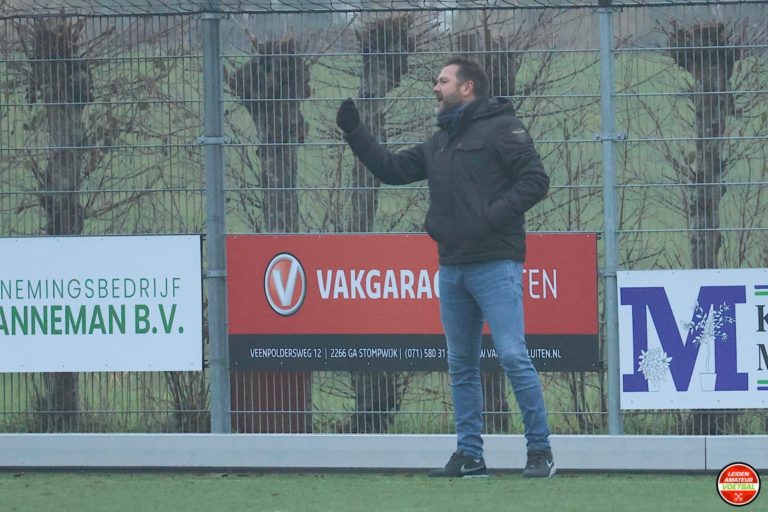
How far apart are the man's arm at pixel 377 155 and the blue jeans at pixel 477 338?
0.52 meters

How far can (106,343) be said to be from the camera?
8.27 m

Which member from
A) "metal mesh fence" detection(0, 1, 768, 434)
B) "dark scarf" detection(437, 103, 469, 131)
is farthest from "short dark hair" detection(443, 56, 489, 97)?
"metal mesh fence" detection(0, 1, 768, 434)

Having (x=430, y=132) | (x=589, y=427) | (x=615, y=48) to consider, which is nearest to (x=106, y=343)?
(x=430, y=132)

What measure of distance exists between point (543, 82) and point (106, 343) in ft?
8.76

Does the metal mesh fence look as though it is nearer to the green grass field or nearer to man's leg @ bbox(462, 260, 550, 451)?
the green grass field

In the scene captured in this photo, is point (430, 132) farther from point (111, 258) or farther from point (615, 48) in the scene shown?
point (111, 258)

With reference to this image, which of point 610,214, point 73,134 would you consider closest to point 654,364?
point 610,214

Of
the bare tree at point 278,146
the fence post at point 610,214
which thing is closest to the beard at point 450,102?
the fence post at point 610,214

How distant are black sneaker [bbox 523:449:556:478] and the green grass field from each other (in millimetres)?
45

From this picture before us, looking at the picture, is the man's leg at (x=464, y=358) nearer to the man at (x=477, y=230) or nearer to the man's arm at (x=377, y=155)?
the man at (x=477, y=230)

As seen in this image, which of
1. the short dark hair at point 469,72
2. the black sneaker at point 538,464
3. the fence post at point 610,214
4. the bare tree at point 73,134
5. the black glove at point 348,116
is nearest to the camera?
the black sneaker at point 538,464

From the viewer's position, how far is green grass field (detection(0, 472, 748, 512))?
20.3 feet

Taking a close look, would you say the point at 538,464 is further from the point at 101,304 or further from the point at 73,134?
the point at 73,134

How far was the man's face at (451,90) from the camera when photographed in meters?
6.91
